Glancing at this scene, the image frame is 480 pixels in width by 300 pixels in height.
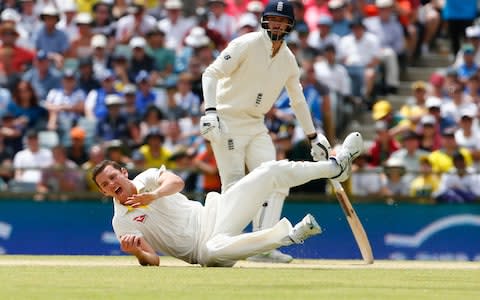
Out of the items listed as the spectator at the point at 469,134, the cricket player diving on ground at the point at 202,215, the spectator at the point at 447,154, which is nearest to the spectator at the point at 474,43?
the spectator at the point at 469,134

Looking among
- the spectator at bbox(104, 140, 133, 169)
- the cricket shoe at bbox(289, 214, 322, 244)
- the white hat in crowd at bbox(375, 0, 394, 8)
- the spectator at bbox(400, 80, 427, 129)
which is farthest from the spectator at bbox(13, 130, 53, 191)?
the cricket shoe at bbox(289, 214, 322, 244)

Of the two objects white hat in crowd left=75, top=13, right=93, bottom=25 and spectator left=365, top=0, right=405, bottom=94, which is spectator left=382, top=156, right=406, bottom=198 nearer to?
spectator left=365, top=0, right=405, bottom=94

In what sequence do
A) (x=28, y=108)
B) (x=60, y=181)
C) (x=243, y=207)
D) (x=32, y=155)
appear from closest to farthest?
(x=243, y=207)
(x=60, y=181)
(x=32, y=155)
(x=28, y=108)

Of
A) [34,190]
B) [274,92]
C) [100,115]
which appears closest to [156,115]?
[100,115]

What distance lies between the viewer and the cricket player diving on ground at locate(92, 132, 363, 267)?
1021 cm

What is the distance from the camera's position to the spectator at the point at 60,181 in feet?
53.3

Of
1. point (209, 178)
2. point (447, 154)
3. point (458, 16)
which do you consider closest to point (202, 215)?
point (209, 178)

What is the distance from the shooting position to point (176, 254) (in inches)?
424

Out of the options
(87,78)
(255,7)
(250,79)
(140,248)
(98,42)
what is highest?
(250,79)

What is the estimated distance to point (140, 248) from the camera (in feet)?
33.9

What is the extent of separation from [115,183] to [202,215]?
81cm

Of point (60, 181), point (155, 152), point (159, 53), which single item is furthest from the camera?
point (159, 53)

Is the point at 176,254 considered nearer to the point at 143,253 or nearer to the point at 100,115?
the point at 143,253

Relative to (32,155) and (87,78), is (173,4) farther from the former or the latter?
(32,155)
